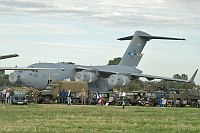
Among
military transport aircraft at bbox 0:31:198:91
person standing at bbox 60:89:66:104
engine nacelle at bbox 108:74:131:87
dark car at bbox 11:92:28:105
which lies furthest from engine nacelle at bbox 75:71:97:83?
dark car at bbox 11:92:28:105

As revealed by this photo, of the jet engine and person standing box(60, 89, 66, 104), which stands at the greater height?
the jet engine

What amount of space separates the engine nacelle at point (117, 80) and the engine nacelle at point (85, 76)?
1.88 meters

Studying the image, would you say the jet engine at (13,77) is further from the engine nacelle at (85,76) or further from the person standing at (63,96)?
the person standing at (63,96)

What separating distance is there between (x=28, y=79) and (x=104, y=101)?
11099 millimetres

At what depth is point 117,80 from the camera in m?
65.6

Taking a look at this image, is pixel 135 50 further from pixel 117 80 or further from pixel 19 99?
pixel 19 99

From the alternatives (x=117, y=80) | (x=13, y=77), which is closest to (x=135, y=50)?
(x=117, y=80)

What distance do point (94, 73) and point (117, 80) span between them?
3.41 m

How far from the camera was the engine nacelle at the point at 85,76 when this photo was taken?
6581cm

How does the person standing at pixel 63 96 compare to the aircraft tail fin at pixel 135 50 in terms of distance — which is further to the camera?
the aircraft tail fin at pixel 135 50

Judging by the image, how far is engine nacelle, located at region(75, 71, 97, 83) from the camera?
65812mm

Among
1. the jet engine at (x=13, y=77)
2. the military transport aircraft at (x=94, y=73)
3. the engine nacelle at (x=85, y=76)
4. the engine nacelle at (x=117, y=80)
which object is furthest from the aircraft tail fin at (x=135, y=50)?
the jet engine at (x=13, y=77)

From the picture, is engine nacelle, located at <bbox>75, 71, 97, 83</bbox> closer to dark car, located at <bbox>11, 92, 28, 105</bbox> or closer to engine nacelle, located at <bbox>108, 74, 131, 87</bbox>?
engine nacelle, located at <bbox>108, 74, 131, 87</bbox>

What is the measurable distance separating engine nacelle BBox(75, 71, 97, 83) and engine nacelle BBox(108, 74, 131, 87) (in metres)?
1.88
